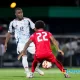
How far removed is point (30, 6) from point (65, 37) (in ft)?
28.2

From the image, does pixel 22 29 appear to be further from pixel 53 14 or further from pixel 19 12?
pixel 53 14

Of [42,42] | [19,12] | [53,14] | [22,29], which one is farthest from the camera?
[53,14]

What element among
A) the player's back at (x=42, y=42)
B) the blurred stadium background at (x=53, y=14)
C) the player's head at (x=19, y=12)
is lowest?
the blurred stadium background at (x=53, y=14)

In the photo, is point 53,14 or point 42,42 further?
point 53,14

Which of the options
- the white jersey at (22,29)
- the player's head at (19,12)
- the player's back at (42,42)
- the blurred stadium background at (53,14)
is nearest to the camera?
the player's back at (42,42)

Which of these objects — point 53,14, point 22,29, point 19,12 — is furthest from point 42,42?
point 53,14

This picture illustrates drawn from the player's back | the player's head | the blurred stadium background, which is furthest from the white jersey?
the blurred stadium background

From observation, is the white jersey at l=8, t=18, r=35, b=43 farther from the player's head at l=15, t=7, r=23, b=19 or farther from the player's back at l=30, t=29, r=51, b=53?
the player's back at l=30, t=29, r=51, b=53

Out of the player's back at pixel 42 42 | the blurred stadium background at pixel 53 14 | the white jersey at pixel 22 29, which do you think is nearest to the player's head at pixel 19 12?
the white jersey at pixel 22 29

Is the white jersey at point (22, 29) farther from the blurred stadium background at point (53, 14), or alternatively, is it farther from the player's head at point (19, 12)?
the blurred stadium background at point (53, 14)

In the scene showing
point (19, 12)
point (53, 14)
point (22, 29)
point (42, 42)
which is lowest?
point (53, 14)

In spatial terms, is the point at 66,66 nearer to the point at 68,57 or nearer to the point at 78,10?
the point at 68,57

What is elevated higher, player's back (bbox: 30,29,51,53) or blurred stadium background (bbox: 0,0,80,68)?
player's back (bbox: 30,29,51,53)

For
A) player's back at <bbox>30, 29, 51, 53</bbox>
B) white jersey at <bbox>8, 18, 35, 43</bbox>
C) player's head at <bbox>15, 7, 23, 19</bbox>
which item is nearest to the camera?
player's back at <bbox>30, 29, 51, 53</bbox>
